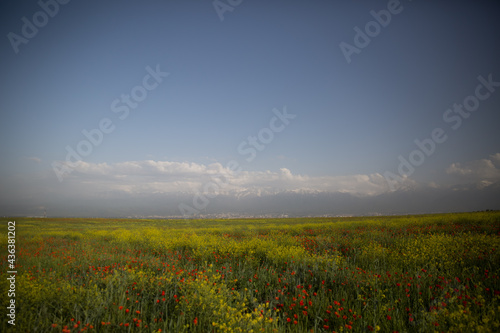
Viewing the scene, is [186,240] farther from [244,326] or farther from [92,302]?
[244,326]

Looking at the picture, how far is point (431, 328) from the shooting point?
364 cm

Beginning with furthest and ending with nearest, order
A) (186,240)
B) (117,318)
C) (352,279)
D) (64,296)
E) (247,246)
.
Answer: (186,240)
(247,246)
(352,279)
(64,296)
(117,318)

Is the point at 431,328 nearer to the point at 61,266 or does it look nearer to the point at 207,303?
the point at 207,303

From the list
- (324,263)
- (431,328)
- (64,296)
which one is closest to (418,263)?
(324,263)

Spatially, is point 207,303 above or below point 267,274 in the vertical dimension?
above

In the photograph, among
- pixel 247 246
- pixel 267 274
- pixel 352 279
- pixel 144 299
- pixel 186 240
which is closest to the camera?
pixel 144 299

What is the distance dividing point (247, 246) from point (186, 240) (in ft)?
13.9

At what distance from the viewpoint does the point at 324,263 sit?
24.4 ft

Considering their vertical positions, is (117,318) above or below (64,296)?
below

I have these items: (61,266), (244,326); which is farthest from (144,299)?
(61,266)

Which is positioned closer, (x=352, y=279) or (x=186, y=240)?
(x=352, y=279)

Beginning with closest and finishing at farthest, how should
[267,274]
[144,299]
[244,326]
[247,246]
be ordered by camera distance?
1. [244,326]
2. [144,299]
3. [267,274]
4. [247,246]

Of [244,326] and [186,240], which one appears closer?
[244,326]

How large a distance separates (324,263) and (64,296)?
Answer: 680 centimetres
